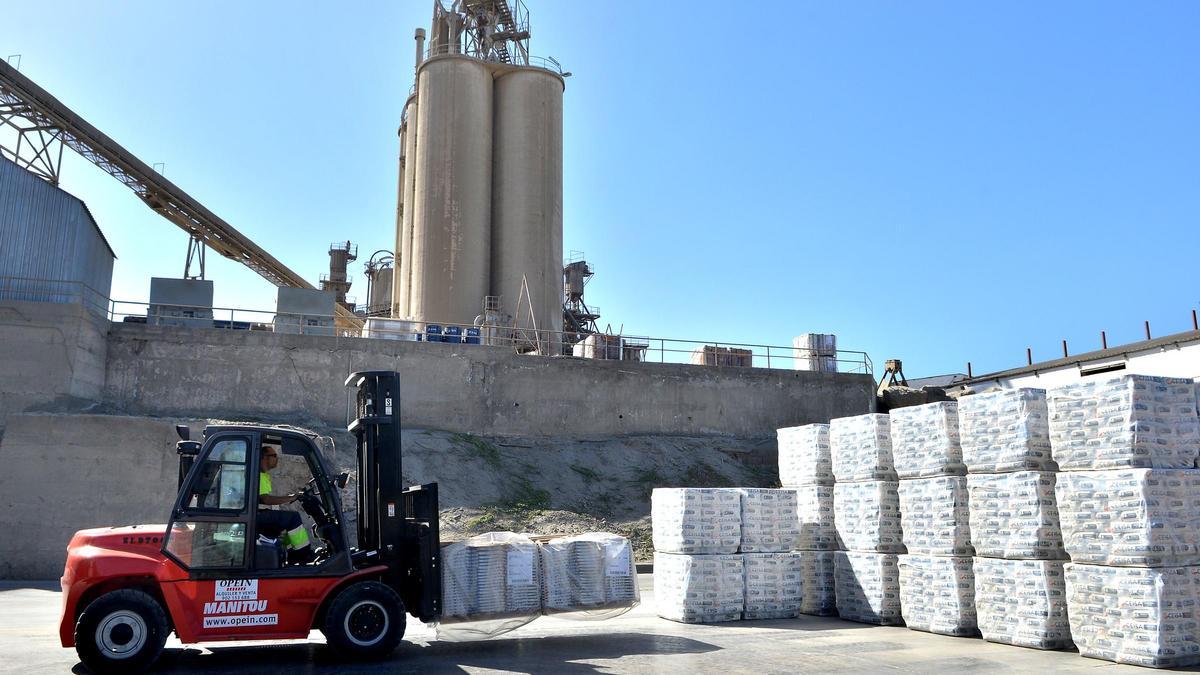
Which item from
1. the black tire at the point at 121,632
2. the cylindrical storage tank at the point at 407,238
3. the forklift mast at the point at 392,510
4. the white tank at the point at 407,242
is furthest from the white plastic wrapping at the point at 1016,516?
the cylindrical storage tank at the point at 407,238

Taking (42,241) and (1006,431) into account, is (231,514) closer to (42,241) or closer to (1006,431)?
(1006,431)

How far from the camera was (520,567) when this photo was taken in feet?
33.3

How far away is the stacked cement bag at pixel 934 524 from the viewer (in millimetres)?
11047

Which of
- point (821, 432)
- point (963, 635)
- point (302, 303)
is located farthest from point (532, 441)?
point (963, 635)

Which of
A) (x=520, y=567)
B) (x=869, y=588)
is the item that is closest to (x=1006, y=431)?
(x=869, y=588)

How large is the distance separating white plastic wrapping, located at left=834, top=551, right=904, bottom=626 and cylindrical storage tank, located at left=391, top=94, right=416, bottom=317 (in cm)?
2632

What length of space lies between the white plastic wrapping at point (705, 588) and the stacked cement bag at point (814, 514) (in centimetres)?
121

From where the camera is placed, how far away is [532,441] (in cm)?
2628

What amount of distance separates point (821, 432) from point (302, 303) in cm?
1919

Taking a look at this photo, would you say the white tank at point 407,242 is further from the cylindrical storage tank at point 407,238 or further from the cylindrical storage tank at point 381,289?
the cylindrical storage tank at point 381,289

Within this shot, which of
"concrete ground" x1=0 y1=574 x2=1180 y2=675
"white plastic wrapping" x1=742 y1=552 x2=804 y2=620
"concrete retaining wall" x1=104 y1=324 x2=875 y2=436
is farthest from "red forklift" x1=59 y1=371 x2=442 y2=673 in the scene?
"concrete retaining wall" x1=104 y1=324 x2=875 y2=436

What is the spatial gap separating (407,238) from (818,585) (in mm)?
27616

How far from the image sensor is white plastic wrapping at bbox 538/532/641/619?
1032 centimetres

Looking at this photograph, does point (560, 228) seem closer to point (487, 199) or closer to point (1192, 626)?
point (487, 199)
